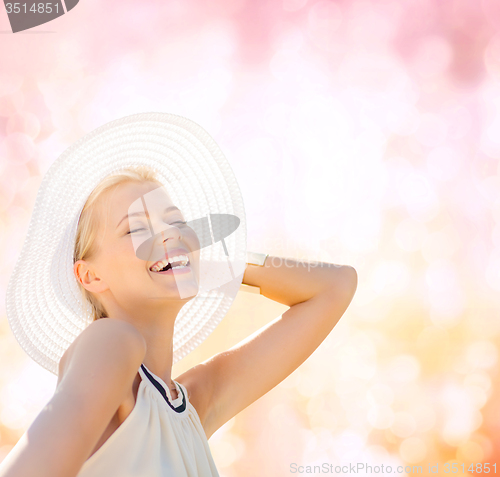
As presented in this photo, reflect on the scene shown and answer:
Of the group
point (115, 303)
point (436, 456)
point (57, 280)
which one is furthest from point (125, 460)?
point (436, 456)

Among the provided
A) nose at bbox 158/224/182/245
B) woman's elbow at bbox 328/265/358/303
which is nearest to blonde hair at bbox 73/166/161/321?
nose at bbox 158/224/182/245

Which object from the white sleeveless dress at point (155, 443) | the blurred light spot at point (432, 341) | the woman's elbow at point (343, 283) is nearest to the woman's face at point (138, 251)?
the white sleeveless dress at point (155, 443)

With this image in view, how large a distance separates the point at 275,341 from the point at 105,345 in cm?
58

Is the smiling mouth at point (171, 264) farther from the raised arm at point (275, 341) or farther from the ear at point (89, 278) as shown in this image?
the raised arm at point (275, 341)

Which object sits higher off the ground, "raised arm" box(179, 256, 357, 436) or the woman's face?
the woman's face

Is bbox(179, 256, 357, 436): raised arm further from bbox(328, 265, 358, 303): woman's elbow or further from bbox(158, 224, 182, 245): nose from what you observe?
bbox(158, 224, 182, 245): nose

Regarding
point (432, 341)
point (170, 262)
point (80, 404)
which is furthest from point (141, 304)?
point (432, 341)

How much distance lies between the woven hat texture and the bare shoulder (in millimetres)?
338

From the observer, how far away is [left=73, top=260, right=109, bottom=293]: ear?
107 cm

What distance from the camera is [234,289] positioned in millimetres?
1333

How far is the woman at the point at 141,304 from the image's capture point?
75 cm

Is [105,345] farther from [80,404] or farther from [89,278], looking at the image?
[89,278]

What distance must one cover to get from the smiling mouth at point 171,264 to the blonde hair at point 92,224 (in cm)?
15

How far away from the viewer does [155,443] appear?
907 millimetres
